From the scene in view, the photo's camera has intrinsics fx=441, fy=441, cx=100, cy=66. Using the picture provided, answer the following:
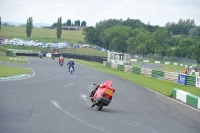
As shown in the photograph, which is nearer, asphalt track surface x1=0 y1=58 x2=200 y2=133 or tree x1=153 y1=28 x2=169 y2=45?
asphalt track surface x1=0 y1=58 x2=200 y2=133

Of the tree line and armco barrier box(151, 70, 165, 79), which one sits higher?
the tree line

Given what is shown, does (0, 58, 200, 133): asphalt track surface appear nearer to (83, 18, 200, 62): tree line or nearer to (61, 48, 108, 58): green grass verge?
(83, 18, 200, 62): tree line

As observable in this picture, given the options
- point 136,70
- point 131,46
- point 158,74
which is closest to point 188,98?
point 158,74

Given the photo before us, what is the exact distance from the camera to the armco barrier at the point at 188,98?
21259 millimetres

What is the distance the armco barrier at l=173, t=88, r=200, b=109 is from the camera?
21.3m

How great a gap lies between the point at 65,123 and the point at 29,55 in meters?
69.9

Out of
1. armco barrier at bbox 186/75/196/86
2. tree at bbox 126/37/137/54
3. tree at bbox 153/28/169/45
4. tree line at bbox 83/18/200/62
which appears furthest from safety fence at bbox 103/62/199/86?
tree at bbox 153/28/169/45

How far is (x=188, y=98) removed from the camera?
891 inches

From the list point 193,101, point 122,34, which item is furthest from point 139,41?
point 193,101

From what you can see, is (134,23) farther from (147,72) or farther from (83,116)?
(83,116)

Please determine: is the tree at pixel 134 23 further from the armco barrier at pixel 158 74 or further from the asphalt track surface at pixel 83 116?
the asphalt track surface at pixel 83 116

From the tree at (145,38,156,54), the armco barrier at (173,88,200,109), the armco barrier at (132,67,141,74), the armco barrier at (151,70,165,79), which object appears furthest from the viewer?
the tree at (145,38,156,54)

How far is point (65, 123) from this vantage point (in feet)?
39.8

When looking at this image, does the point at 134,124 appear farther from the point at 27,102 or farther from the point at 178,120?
the point at 27,102
